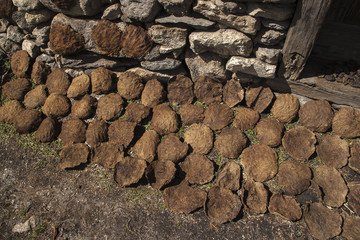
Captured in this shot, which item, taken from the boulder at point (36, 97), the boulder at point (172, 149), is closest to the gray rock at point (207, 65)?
the boulder at point (172, 149)

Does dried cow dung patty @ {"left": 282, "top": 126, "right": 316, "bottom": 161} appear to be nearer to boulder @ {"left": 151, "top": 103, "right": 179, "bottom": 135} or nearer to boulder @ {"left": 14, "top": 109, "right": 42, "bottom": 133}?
boulder @ {"left": 151, "top": 103, "right": 179, "bottom": 135}

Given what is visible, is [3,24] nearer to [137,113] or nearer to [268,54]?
[137,113]

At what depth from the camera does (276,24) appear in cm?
246

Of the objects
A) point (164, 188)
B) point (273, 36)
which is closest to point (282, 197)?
point (164, 188)

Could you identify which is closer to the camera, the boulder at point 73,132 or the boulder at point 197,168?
the boulder at point 197,168

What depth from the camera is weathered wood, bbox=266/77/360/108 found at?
2.83 meters

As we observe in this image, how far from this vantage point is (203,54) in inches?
120

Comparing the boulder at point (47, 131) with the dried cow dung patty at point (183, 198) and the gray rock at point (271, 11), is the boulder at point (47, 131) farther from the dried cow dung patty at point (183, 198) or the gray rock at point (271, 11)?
the gray rock at point (271, 11)

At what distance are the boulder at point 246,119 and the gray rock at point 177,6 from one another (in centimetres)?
133

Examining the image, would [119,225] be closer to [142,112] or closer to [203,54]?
[142,112]

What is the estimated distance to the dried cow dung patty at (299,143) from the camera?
277 centimetres

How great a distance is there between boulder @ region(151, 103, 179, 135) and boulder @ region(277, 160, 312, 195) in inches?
50.8

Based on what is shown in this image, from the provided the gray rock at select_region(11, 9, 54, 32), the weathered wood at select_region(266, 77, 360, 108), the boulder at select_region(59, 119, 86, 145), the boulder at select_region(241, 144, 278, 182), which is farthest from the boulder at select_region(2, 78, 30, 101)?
the weathered wood at select_region(266, 77, 360, 108)

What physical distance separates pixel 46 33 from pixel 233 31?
2529 mm
